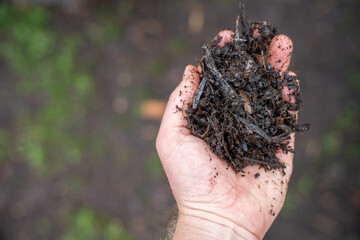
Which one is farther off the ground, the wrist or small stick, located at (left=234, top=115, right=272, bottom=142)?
small stick, located at (left=234, top=115, right=272, bottom=142)

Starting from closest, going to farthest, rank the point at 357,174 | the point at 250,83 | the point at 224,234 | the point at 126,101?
the point at 224,234, the point at 250,83, the point at 357,174, the point at 126,101

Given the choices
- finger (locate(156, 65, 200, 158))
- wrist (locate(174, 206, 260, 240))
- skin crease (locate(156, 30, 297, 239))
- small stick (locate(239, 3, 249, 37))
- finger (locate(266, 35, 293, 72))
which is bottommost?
wrist (locate(174, 206, 260, 240))

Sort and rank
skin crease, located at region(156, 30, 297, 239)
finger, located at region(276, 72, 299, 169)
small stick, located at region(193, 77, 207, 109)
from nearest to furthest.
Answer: skin crease, located at region(156, 30, 297, 239), small stick, located at region(193, 77, 207, 109), finger, located at region(276, 72, 299, 169)

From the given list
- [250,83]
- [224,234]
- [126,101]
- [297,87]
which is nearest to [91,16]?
[126,101]

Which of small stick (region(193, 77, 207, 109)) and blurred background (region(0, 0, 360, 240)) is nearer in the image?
small stick (region(193, 77, 207, 109))

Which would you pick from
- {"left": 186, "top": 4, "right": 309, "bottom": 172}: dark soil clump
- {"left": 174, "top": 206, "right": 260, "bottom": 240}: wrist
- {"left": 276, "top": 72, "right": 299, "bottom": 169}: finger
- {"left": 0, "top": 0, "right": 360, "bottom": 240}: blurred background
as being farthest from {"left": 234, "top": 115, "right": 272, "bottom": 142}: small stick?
{"left": 0, "top": 0, "right": 360, "bottom": 240}: blurred background

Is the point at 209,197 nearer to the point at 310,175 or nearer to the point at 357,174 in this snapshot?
the point at 310,175

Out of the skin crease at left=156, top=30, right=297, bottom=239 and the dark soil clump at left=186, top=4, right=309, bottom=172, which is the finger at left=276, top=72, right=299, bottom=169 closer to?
the dark soil clump at left=186, top=4, right=309, bottom=172
